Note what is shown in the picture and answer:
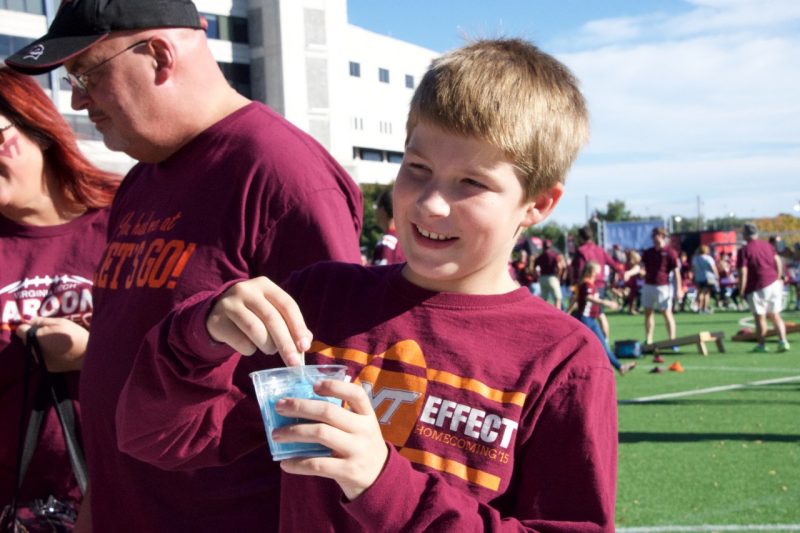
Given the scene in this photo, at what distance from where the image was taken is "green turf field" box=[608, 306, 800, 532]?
6.13 m

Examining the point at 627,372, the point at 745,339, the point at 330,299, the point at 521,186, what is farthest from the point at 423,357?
the point at 745,339

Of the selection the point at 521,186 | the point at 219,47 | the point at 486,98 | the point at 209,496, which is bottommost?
the point at 209,496

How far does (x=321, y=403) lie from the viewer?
131cm

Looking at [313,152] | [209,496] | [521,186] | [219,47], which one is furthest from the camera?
[219,47]

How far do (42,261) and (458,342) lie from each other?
1907 mm

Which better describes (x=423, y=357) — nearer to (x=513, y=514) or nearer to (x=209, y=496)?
(x=513, y=514)

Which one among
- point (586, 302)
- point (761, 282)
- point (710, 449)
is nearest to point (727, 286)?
point (761, 282)

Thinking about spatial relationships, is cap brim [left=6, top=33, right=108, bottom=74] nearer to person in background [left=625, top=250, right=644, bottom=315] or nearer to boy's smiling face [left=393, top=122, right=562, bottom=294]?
boy's smiling face [left=393, top=122, right=562, bottom=294]

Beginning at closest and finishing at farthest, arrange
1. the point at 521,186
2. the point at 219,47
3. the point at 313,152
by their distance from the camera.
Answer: the point at 521,186, the point at 313,152, the point at 219,47

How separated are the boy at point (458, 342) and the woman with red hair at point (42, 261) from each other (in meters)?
1.24

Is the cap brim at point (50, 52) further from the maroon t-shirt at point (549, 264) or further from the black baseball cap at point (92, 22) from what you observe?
the maroon t-shirt at point (549, 264)

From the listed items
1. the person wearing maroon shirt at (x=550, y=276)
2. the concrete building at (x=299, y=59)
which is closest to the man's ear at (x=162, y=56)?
the person wearing maroon shirt at (x=550, y=276)

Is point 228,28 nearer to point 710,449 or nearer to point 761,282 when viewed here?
point 761,282

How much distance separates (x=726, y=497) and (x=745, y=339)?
1161 centimetres
